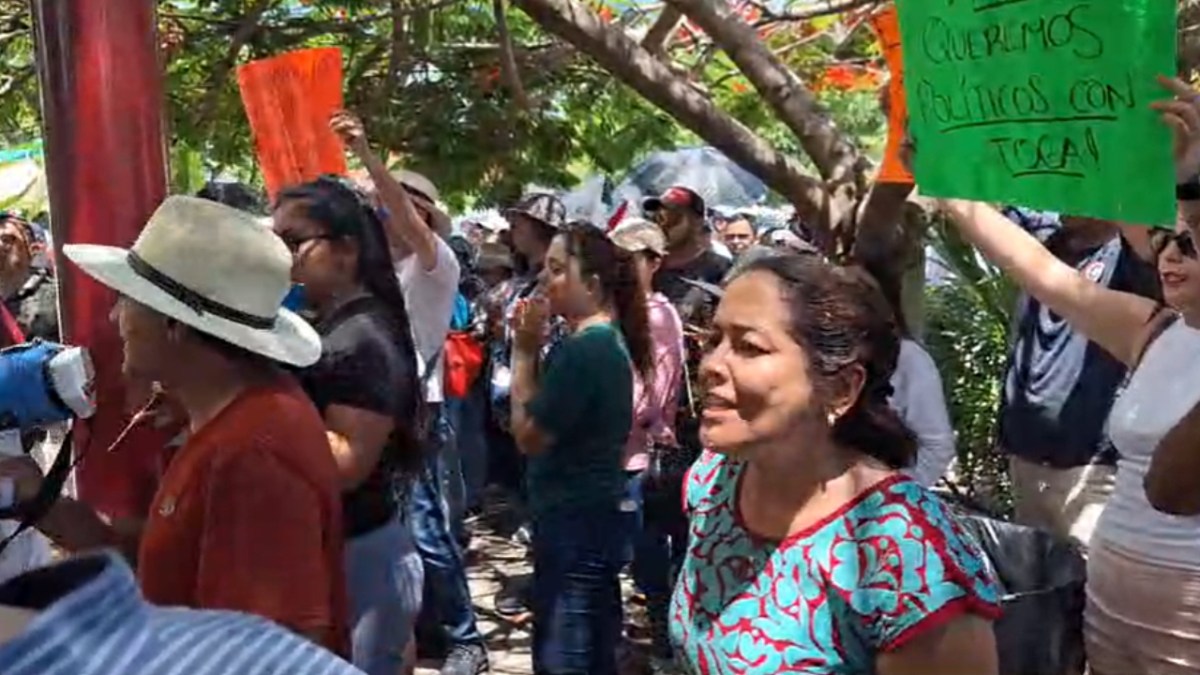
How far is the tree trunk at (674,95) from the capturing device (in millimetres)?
5227

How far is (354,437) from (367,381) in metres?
0.12

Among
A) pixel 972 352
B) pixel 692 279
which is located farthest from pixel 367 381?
pixel 972 352

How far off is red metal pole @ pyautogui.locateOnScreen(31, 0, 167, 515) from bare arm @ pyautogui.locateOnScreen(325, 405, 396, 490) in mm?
426

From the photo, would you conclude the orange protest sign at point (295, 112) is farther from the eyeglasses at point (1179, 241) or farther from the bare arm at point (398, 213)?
the eyeglasses at point (1179, 241)

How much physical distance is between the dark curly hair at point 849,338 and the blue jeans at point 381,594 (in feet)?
4.51

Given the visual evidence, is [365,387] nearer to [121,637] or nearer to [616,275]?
[616,275]

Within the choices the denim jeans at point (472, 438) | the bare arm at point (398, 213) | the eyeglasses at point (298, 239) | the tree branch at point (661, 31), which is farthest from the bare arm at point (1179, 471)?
the denim jeans at point (472, 438)

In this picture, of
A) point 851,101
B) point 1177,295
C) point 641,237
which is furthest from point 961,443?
point 851,101

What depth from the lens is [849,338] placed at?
222cm

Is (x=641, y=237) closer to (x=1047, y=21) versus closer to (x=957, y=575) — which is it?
(x=1047, y=21)

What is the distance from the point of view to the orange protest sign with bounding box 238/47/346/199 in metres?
4.63

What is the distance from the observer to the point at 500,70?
619cm

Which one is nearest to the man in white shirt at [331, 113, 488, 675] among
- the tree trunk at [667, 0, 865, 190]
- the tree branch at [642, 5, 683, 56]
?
the tree branch at [642, 5, 683, 56]

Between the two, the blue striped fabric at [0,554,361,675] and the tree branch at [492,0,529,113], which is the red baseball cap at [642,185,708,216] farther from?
the blue striped fabric at [0,554,361,675]
